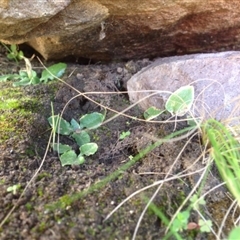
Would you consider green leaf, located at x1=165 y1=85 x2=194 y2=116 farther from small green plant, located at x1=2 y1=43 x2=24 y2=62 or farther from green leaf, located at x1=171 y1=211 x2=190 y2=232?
small green plant, located at x1=2 y1=43 x2=24 y2=62

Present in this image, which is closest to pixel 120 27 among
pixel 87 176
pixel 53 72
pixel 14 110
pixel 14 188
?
pixel 53 72

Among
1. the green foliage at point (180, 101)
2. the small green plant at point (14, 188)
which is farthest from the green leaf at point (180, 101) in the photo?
the small green plant at point (14, 188)

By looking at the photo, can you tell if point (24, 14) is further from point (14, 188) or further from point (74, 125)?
point (14, 188)

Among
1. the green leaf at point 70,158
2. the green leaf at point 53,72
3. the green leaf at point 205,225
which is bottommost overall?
the green leaf at point 205,225

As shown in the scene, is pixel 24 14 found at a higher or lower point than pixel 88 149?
higher

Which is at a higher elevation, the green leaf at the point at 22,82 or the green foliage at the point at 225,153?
the green leaf at the point at 22,82

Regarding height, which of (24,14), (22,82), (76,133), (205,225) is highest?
(24,14)

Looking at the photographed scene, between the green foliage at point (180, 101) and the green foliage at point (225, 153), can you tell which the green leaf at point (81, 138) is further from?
the green foliage at point (225, 153)

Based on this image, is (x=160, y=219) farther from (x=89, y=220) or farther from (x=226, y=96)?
(x=226, y=96)
